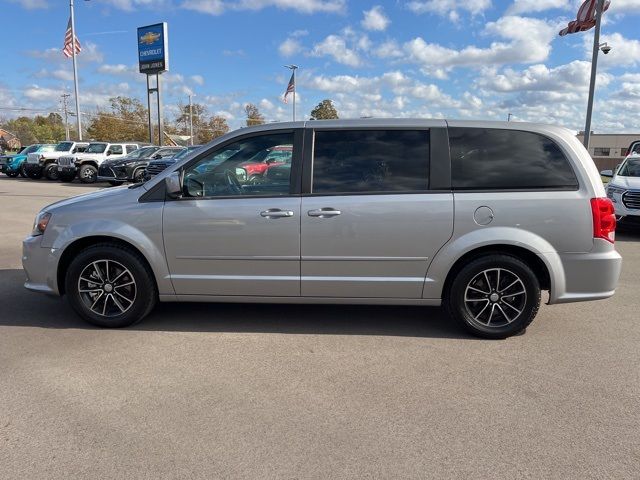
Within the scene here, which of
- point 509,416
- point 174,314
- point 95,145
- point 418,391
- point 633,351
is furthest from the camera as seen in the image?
point 95,145

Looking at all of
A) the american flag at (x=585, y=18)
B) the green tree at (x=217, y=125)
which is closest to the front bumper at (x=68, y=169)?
the american flag at (x=585, y=18)

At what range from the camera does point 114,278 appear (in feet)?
14.9

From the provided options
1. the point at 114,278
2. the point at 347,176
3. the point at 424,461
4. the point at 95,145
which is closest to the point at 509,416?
the point at 424,461

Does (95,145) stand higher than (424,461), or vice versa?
(95,145)

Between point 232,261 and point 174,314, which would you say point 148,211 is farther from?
point 174,314

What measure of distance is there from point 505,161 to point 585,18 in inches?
655

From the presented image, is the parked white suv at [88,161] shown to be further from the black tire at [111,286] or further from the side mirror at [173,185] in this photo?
the side mirror at [173,185]

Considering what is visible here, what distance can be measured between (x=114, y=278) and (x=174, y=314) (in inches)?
29.3

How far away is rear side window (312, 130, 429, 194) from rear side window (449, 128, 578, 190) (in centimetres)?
30

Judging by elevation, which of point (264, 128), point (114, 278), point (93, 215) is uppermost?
point (264, 128)

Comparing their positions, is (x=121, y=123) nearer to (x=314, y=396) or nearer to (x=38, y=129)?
(x=38, y=129)

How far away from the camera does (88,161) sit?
75.9 ft

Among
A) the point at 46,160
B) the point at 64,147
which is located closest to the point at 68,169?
the point at 46,160

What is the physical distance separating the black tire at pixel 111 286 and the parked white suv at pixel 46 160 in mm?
22799
